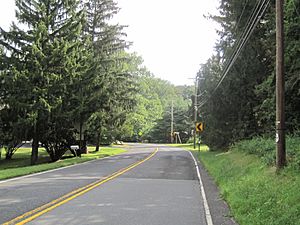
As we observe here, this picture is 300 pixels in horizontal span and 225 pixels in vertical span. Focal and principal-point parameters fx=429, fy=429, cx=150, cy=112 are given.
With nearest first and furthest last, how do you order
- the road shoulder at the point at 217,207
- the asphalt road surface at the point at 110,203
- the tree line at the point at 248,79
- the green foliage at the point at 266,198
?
the green foliage at the point at 266,198
the asphalt road surface at the point at 110,203
the road shoulder at the point at 217,207
the tree line at the point at 248,79

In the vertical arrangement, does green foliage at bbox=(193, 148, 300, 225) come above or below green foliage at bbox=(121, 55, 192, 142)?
below

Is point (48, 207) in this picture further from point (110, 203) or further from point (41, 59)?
point (41, 59)

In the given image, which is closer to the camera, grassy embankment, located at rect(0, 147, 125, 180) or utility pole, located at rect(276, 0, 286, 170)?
utility pole, located at rect(276, 0, 286, 170)

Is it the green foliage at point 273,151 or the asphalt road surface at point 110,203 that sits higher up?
the green foliage at point 273,151

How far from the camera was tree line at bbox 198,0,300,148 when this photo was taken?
17.0 meters

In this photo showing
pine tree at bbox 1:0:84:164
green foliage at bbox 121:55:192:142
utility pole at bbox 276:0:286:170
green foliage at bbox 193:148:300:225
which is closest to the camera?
green foliage at bbox 193:148:300:225

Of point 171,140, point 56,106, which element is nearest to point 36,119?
point 56,106

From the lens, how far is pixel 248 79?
91.8 feet

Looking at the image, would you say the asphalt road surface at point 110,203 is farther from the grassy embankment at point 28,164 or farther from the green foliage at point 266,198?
the grassy embankment at point 28,164

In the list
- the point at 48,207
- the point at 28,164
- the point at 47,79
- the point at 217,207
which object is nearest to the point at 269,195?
the point at 217,207

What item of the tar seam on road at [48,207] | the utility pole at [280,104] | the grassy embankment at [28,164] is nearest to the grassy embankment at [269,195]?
the utility pole at [280,104]

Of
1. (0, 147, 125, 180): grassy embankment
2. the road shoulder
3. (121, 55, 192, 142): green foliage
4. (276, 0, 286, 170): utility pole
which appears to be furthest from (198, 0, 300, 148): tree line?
(121, 55, 192, 142): green foliage

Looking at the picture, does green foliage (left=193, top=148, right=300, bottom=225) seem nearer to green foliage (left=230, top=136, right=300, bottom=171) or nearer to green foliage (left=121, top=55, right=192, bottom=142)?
green foliage (left=230, top=136, right=300, bottom=171)

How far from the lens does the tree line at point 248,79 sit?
17016 mm
